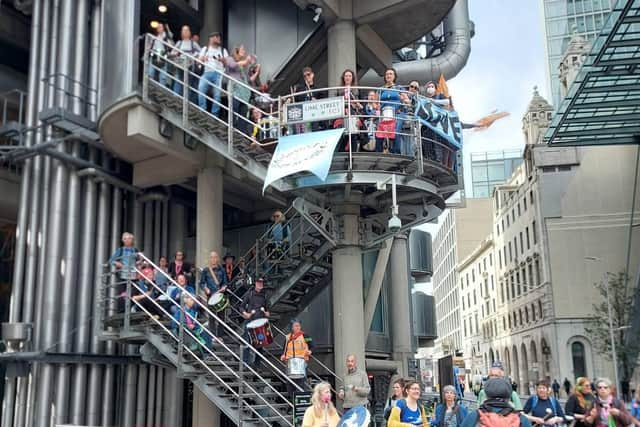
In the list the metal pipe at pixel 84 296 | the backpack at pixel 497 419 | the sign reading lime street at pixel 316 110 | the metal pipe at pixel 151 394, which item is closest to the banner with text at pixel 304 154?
the sign reading lime street at pixel 316 110

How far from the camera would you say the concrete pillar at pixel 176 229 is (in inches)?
807

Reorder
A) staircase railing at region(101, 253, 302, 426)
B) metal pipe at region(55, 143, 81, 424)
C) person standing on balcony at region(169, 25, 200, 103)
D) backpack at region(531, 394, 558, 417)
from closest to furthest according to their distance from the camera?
backpack at region(531, 394, 558, 417)
staircase railing at region(101, 253, 302, 426)
person standing on balcony at region(169, 25, 200, 103)
metal pipe at region(55, 143, 81, 424)

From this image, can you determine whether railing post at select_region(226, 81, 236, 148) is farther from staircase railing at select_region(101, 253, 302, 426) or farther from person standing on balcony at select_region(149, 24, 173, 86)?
staircase railing at select_region(101, 253, 302, 426)

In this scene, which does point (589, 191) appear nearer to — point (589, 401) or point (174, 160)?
point (174, 160)

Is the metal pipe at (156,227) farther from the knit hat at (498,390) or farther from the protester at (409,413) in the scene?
the knit hat at (498,390)

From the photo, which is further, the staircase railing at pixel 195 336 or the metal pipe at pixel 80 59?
the metal pipe at pixel 80 59

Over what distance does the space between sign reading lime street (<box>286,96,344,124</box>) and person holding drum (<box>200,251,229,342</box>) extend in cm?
347

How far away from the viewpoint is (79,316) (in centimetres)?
1742

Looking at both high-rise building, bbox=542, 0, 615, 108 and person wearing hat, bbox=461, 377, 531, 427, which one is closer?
person wearing hat, bbox=461, 377, 531, 427

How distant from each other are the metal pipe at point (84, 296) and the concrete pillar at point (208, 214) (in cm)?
305

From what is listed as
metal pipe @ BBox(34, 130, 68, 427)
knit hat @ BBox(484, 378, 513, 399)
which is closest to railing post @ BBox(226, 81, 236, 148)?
metal pipe @ BBox(34, 130, 68, 427)

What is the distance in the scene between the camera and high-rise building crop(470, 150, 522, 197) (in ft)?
468

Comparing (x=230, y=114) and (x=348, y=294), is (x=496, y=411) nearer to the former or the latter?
(x=348, y=294)

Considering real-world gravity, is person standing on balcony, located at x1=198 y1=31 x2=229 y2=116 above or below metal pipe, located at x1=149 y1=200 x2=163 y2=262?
above
